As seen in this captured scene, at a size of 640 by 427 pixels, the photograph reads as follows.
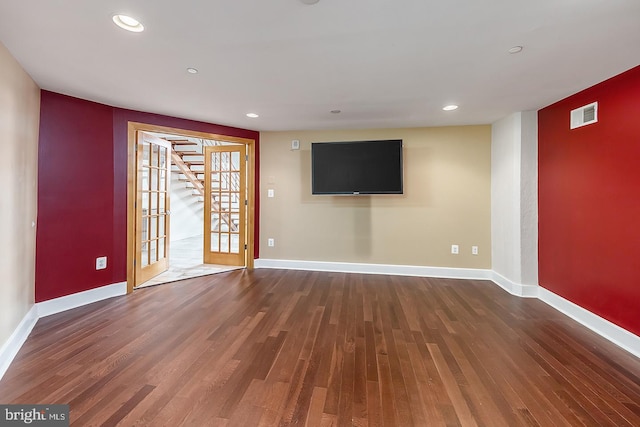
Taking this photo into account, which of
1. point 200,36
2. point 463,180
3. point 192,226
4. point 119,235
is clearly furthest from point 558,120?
point 192,226

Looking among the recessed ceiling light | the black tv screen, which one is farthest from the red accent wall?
the recessed ceiling light

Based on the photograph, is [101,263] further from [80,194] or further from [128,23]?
[128,23]

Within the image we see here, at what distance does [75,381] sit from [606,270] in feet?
13.6

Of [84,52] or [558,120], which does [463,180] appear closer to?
[558,120]

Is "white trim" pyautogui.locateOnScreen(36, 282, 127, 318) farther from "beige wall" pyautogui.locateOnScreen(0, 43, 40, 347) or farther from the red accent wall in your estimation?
the red accent wall

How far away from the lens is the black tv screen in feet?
13.0

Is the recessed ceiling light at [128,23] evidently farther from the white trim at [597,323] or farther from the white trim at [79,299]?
the white trim at [597,323]

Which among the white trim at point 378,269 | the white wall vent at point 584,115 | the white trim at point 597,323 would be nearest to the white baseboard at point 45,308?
the white trim at point 378,269

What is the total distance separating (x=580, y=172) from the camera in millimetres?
2766

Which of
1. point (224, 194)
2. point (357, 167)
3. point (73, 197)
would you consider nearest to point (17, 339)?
point (73, 197)

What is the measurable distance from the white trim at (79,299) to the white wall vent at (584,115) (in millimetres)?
5251

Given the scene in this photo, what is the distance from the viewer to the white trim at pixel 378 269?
13.6ft
